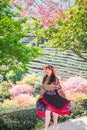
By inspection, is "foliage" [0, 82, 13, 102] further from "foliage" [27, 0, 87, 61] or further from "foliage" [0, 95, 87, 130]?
"foliage" [0, 95, 87, 130]

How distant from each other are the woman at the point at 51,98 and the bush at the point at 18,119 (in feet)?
9.64

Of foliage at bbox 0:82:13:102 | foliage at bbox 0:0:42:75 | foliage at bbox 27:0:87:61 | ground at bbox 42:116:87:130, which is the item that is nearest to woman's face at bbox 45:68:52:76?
ground at bbox 42:116:87:130

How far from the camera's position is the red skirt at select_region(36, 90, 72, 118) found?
11016mm

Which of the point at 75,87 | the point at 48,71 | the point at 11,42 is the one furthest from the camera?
the point at 75,87

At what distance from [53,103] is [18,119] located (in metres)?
3.46

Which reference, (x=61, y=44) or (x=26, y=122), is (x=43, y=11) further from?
(x=61, y=44)

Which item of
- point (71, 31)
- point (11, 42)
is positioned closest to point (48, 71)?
point (11, 42)

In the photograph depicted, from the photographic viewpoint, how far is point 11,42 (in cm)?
1398

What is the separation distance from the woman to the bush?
9.64ft

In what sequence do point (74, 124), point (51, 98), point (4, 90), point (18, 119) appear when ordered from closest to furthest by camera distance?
point (51, 98) → point (74, 124) → point (18, 119) → point (4, 90)

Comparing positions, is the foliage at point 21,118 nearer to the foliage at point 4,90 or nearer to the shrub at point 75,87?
the shrub at point 75,87

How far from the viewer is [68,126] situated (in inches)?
512

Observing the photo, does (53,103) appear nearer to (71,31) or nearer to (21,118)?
(21,118)

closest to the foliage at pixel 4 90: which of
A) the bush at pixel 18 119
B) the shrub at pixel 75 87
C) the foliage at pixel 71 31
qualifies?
the shrub at pixel 75 87
